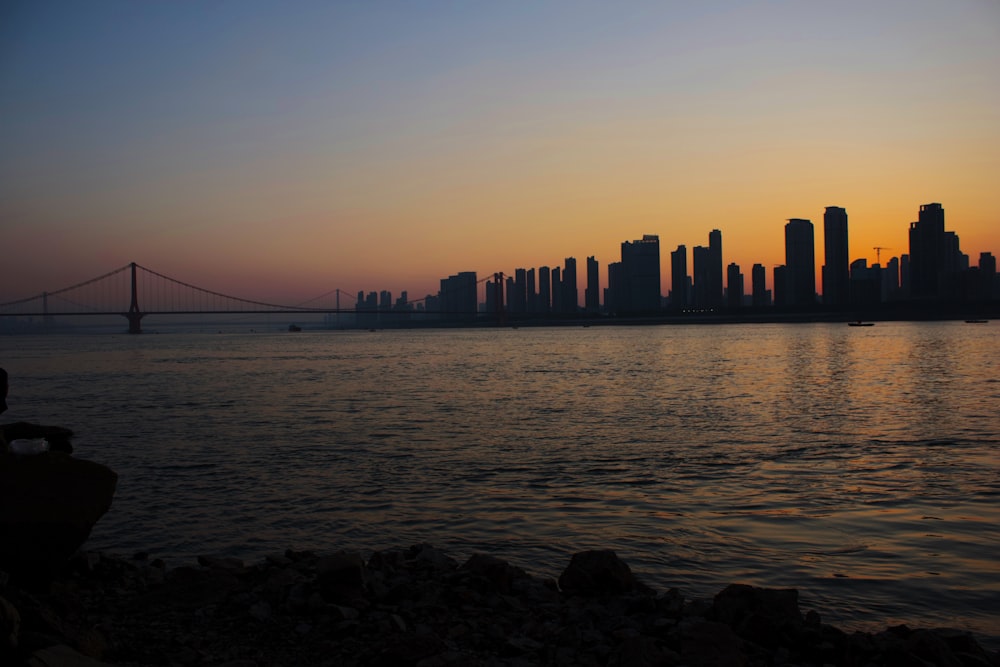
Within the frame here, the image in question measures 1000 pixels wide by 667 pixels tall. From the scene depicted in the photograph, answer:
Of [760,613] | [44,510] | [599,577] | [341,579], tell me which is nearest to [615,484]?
[599,577]

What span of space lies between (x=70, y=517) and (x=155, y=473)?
7162mm

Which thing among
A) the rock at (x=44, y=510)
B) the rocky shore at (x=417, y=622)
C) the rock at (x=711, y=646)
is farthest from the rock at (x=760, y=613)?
the rock at (x=44, y=510)

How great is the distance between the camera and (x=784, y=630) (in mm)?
5367

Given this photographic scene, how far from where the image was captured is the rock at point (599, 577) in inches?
254

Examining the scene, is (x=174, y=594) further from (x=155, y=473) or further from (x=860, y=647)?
(x=155, y=473)

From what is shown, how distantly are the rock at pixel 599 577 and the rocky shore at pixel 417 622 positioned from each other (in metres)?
0.01

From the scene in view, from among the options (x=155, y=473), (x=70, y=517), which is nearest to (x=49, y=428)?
(x=155, y=473)

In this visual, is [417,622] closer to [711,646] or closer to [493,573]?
[493,573]

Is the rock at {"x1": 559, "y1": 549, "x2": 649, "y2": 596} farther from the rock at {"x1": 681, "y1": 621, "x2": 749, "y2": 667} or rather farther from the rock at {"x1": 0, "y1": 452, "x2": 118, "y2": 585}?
the rock at {"x1": 0, "y1": 452, "x2": 118, "y2": 585}

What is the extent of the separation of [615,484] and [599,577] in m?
4.88

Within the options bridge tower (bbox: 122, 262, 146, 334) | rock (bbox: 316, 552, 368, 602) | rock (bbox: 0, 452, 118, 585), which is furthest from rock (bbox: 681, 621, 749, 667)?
bridge tower (bbox: 122, 262, 146, 334)

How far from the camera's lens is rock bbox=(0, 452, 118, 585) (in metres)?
6.12

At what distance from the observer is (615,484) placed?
11.3 m

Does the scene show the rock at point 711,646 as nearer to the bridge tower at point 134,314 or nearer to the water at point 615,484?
the water at point 615,484
